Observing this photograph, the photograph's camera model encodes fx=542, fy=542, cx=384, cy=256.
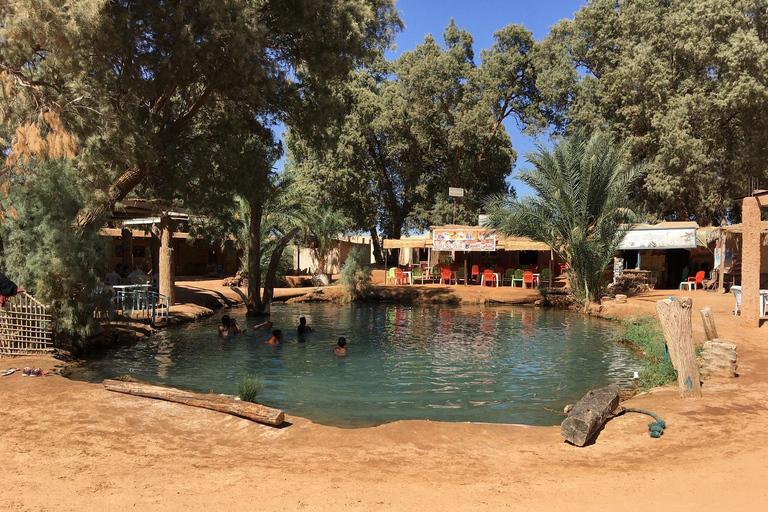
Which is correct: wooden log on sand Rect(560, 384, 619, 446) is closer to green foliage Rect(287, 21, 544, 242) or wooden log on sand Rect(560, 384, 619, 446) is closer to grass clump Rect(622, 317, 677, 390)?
grass clump Rect(622, 317, 677, 390)

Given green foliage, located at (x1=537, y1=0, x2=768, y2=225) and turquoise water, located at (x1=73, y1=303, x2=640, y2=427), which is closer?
turquoise water, located at (x1=73, y1=303, x2=640, y2=427)

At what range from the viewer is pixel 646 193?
1117 inches

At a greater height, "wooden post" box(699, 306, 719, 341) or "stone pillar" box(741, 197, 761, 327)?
"stone pillar" box(741, 197, 761, 327)

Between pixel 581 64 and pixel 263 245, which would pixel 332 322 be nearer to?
pixel 263 245

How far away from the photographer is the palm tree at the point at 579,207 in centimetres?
1916

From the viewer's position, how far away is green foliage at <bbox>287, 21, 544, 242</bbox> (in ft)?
94.0

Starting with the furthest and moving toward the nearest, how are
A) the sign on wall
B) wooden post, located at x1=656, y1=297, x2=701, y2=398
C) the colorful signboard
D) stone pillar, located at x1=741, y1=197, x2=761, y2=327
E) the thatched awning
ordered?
the thatched awning → the colorful signboard → the sign on wall → stone pillar, located at x1=741, y1=197, x2=761, y2=327 → wooden post, located at x1=656, y1=297, x2=701, y2=398

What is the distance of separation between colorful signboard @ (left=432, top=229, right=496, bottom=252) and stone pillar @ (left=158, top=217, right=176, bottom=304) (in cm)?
1218

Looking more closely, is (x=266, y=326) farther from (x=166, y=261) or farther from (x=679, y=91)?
(x=679, y=91)

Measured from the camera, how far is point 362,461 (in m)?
5.45

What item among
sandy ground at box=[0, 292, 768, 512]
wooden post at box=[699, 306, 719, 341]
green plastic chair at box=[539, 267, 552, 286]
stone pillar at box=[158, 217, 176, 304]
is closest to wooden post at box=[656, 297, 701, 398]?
sandy ground at box=[0, 292, 768, 512]

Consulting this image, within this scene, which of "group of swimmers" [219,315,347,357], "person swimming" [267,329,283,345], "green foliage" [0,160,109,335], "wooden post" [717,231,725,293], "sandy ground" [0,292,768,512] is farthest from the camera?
"wooden post" [717,231,725,293]

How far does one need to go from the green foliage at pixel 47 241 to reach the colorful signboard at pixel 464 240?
1681 centimetres

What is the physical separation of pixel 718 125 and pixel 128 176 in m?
25.5
